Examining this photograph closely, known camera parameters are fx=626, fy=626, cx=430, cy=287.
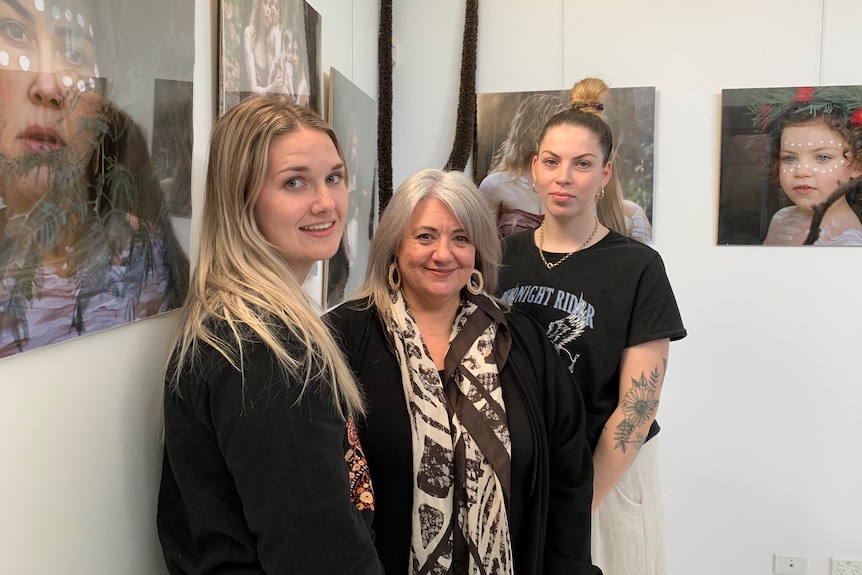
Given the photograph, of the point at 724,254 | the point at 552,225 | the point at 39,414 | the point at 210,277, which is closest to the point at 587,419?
the point at 552,225

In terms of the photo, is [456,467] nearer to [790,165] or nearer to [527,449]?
[527,449]

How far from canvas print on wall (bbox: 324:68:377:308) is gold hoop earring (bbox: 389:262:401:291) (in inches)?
24.4

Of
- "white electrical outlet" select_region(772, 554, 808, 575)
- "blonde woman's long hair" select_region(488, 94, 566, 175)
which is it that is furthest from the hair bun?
"white electrical outlet" select_region(772, 554, 808, 575)

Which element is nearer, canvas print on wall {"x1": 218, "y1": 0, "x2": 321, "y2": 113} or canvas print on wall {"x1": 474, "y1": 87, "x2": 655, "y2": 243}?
canvas print on wall {"x1": 218, "y1": 0, "x2": 321, "y2": 113}

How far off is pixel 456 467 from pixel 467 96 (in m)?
1.75

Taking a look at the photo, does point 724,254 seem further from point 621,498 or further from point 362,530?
point 362,530

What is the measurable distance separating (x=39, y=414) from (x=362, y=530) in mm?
440

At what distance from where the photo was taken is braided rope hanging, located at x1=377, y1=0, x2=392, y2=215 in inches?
98.6

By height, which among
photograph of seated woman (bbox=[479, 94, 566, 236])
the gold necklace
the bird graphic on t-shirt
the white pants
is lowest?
the white pants

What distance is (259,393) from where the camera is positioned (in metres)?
0.82

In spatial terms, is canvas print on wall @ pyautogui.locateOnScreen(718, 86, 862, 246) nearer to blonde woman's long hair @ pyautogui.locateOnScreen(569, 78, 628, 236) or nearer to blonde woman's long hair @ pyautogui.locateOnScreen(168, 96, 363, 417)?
blonde woman's long hair @ pyautogui.locateOnScreen(569, 78, 628, 236)

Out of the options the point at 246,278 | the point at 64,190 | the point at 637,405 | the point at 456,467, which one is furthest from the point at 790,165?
the point at 64,190

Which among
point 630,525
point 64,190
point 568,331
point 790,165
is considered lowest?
point 630,525

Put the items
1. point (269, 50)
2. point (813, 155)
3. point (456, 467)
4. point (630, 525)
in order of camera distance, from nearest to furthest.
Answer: point (456, 467)
point (269, 50)
point (630, 525)
point (813, 155)
